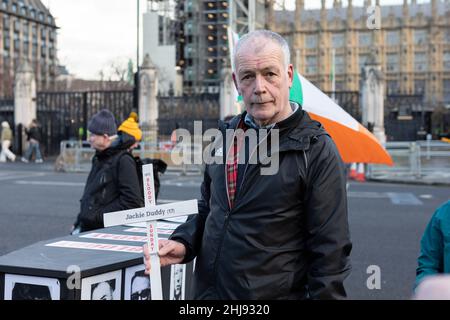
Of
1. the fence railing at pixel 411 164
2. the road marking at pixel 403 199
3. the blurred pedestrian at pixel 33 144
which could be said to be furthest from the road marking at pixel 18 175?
the road marking at pixel 403 199

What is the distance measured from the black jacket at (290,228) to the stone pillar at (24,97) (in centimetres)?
2899

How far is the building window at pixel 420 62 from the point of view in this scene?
9394cm

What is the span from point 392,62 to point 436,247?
323ft

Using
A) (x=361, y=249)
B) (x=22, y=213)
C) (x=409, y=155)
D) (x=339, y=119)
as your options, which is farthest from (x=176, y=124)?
(x=339, y=119)

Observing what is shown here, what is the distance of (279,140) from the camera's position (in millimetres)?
2551

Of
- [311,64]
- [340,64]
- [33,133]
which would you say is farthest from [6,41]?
[33,133]

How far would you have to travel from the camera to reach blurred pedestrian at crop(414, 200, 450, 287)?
2.75 meters

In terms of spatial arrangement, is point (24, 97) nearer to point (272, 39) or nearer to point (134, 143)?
point (134, 143)

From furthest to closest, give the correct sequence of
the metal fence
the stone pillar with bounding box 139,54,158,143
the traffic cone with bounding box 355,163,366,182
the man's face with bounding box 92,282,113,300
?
the metal fence, the stone pillar with bounding box 139,54,158,143, the traffic cone with bounding box 355,163,366,182, the man's face with bounding box 92,282,113,300

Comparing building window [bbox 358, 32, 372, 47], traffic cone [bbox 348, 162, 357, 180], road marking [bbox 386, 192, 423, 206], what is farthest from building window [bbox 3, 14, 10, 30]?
road marking [bbox 386, 192, 423, 206]

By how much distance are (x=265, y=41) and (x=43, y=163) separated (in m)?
24.8

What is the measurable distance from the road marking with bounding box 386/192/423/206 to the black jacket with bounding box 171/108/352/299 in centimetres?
1125

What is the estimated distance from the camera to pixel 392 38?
96.9m

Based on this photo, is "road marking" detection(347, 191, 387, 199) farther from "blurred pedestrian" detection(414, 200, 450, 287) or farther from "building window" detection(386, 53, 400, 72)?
"building window" detection(386, 53, 400, 72)
